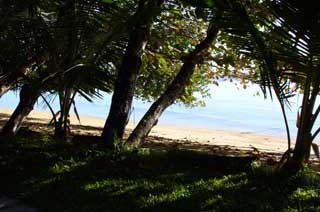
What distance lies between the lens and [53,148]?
7266 millimetres

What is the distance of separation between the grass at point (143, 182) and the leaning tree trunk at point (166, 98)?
899 millimetres

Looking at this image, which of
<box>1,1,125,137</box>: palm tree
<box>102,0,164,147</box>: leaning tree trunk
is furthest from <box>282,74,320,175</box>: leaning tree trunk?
<box>102,0,164,147</box>: leaning tree trunk

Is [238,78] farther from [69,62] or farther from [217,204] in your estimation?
[217,204]

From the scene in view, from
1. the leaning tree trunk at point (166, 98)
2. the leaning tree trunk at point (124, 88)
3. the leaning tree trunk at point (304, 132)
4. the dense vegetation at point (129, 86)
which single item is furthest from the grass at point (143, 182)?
the leaning tree trunk at point (166, 98)

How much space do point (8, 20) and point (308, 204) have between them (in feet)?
14.2

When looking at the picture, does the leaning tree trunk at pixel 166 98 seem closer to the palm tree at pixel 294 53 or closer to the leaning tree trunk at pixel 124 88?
the leaning tree trunk at pixel 124 88

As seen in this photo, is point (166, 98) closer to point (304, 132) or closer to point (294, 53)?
point (304, 132)

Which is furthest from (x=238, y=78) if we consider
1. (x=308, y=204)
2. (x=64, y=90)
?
(x=308, y=204)

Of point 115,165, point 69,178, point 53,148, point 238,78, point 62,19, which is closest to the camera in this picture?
point 69,178

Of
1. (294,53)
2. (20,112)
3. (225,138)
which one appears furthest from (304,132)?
(225,138)

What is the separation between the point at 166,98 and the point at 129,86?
0.94 m

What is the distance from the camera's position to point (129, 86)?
24.2 ft

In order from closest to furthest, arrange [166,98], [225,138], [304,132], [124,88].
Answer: [304,132] < [124,88] < [166,98] < [225,138]

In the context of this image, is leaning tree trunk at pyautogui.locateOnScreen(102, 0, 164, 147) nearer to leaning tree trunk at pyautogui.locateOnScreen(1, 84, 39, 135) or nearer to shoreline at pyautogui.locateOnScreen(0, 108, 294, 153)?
leaning tree trunk at pyautogui.locateOnScreen(1, 84, 39, 135)
